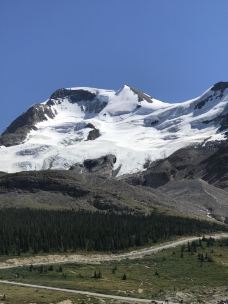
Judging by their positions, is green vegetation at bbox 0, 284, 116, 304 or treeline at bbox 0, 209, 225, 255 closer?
green vegetation at bbox 0, 284, 116, 304

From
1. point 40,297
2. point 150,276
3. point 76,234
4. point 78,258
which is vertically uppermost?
point 76,234

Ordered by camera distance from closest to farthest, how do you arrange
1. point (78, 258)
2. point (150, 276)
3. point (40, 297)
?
1. point (40, 297)
2. point (150, 276)
3. point (78, 258)

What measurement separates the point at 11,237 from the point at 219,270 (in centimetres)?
5976

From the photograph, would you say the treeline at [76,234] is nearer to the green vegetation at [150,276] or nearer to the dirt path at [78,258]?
the dirt path at [78,258]

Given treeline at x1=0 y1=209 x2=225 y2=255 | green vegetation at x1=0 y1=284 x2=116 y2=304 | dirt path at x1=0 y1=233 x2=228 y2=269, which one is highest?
treeline at x1=0 y1=209 x2=225 y2=255

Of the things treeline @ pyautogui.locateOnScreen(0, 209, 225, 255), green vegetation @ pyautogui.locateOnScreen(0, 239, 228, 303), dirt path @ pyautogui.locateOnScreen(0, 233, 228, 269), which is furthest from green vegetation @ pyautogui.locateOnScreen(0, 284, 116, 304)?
treeline @ pyautogui.locateOnScreen(0, 209, 225, 255)

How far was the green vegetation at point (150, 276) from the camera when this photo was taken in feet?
314

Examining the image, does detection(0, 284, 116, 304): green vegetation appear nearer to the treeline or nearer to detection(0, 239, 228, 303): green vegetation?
detection(0, 239, 228, 303): green vegetation

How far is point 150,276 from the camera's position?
11250 cm

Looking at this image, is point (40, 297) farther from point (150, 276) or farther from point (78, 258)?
point (78, 258)

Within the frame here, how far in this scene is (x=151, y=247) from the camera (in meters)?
162

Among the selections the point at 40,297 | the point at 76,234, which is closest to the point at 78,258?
the point at 76,234

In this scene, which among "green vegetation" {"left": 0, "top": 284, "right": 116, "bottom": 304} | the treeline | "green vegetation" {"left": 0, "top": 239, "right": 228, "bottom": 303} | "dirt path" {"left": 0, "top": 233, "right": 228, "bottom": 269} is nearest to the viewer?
"green vegetation" {"left": 0, "top": 284, "right": 116, "bottom": 304}

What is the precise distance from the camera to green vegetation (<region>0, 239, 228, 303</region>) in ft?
314
